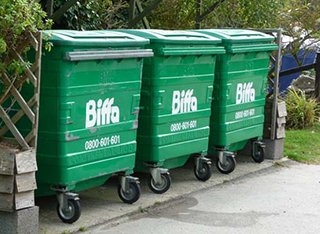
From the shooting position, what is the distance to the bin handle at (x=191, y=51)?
764 centimetres

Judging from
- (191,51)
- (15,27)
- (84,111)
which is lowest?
(84,111)

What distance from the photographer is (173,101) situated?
7930mm

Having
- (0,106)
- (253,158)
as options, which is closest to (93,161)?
(0,106)

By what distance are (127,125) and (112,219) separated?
0.90 m

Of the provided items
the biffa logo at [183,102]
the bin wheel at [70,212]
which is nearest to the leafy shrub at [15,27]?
the bin wheel at [70,212]

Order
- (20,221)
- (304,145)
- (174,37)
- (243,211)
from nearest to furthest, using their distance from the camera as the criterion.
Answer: (20,221), (243,211), (174,37), (304,145)

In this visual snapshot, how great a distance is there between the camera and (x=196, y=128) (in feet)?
27.5

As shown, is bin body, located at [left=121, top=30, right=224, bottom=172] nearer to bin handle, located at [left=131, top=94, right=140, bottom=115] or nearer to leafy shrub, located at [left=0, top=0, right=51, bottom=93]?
bin handle, located at [left=131, top=94, right=140, bottom=115]

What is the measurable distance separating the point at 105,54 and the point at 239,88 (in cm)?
287

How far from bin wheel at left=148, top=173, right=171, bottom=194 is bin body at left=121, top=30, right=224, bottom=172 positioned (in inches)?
5.4

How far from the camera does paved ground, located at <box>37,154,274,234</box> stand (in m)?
6.71

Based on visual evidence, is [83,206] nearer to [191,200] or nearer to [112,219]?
[112,219]

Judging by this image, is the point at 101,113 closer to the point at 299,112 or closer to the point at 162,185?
the point at 162,185

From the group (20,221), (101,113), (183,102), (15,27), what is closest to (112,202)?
(101,113)
